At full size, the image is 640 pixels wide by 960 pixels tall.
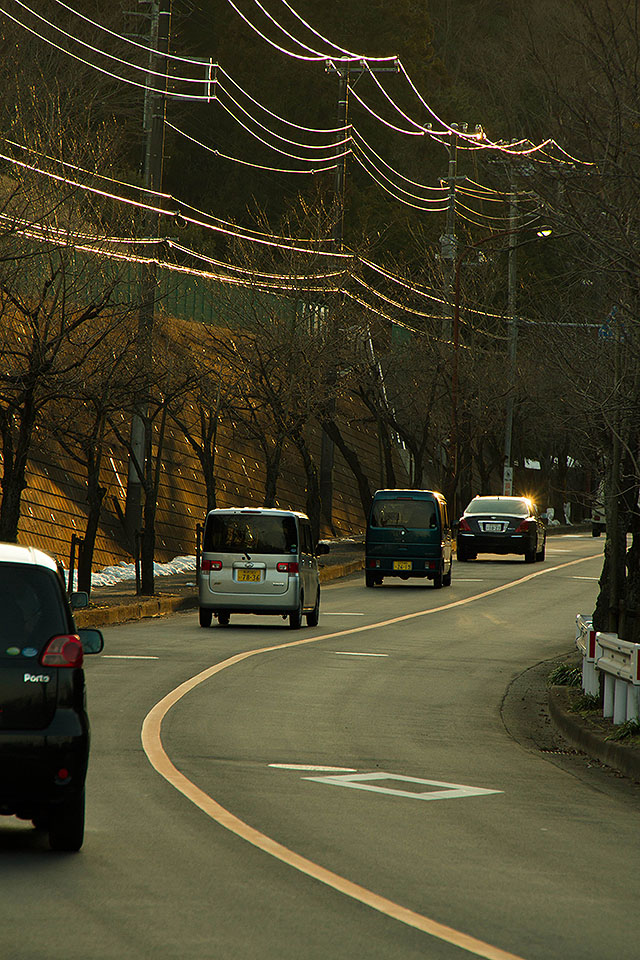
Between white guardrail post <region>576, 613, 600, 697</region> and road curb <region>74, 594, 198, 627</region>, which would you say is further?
road curb <region>74, 594, 198, 627</region>

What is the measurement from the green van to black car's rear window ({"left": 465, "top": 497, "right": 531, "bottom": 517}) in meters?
7.00

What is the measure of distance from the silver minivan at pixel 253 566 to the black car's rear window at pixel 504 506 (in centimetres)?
1745

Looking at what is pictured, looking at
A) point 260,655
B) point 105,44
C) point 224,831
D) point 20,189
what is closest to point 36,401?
point 20,189

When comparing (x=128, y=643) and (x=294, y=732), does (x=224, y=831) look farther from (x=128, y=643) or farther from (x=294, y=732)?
(x=128, y=643)

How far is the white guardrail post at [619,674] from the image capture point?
41.0 ft

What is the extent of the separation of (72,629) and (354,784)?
134 inches

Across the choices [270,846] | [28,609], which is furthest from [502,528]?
[28,609]

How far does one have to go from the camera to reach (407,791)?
33.6 ft

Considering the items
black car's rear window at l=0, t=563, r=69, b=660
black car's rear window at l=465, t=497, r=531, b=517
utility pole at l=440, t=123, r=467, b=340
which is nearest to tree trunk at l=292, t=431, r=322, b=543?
black car's rear window at l=465, t=497, r=531, b=517

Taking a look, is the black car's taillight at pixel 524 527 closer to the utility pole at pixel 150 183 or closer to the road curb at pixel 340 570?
the road curb at pixel 340 570

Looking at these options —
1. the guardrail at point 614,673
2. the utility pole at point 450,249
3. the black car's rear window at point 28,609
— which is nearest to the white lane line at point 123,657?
the guardrail at point 614,673

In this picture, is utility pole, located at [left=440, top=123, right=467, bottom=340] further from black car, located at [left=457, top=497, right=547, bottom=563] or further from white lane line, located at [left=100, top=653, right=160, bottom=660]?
white lane line, located at [left=100, top=653, right=160, bottom=660]

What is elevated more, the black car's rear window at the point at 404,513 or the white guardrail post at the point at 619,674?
the black car's rear window at the point at 404,513

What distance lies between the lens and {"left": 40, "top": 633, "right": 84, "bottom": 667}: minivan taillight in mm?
7496
